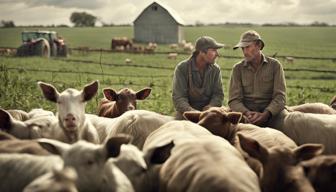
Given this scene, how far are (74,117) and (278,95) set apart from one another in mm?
3699

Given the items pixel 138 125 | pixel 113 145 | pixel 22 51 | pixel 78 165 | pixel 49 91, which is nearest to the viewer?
pixel 78 165

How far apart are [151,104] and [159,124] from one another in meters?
11.0

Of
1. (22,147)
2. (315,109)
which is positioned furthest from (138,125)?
(315,109)

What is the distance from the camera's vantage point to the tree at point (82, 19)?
13119 cm

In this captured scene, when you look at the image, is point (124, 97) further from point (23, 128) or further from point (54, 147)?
point (54, 147)

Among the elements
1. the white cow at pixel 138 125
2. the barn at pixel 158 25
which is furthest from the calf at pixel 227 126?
the barn at pixel 158 25

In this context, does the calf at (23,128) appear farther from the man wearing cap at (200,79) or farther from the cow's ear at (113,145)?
the man wearing cap at (200,79)

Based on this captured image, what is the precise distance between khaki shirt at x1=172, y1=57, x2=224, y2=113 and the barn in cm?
6295

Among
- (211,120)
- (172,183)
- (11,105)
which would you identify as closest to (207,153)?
(172,183)

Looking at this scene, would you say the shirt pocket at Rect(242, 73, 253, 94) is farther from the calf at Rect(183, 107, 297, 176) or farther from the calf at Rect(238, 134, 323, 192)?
the calf at Rect(238, 134, 323, 192)

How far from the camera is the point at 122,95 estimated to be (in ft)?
38.1

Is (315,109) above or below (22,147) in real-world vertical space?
below

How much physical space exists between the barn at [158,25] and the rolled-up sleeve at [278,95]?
209 ft

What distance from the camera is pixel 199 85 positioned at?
33.9 feet
